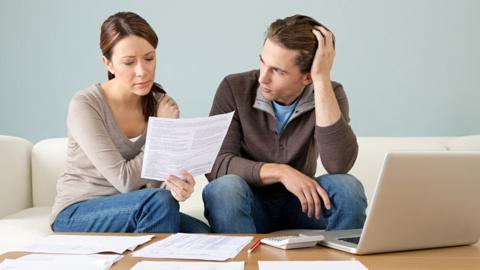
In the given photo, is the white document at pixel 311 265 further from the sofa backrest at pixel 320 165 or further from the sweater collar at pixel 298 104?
the sofa backrest at pixel 320 165

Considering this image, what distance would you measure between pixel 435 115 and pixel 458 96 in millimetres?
129

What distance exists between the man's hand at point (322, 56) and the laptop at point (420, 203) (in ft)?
2.10

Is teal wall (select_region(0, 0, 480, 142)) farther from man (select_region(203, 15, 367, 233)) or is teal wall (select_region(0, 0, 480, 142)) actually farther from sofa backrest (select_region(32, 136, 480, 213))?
man (select_region(203, 15, 367, 233))

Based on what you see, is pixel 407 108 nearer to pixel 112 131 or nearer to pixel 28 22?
pixel 112 131

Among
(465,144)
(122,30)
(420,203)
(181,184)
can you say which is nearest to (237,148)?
(181,184)

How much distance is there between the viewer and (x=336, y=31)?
2.74 m

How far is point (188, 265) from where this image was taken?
105cm

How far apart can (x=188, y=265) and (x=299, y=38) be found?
94cm

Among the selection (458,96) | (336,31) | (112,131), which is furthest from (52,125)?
(458,96)

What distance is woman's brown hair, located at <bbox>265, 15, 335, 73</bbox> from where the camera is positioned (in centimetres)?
181

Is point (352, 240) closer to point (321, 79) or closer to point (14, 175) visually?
point (321, 79)

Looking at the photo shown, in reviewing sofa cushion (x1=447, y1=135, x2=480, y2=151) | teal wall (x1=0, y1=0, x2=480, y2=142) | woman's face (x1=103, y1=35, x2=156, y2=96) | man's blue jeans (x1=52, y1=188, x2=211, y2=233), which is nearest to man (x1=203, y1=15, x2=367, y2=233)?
man's blue jeans (x1=52, y1=188, x2=211, y2=233)

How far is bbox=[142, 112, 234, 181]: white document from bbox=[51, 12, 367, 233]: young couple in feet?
0.16

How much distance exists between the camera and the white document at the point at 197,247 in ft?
3.66
